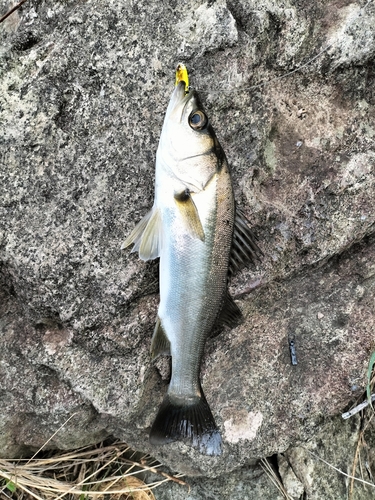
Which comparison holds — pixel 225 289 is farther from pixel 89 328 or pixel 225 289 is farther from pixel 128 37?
pixel 128 37

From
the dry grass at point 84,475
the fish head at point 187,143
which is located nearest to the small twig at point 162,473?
the dry grass at point 84,475

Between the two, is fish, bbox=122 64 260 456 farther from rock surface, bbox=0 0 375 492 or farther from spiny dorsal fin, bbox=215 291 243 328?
rock surface, bbox=0 0 375 492

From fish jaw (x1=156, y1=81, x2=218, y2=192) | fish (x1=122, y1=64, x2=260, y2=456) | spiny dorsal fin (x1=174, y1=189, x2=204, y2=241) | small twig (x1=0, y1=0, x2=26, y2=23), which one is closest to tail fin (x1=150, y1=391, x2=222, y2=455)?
fish (x1=122, y1=64, x2=260, y2=456)

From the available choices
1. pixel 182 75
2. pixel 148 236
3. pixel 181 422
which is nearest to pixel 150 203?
pixel 148 236

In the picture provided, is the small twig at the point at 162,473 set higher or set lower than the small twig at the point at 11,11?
lower

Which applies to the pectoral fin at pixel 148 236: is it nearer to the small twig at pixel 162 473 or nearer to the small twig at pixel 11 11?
the small twig at pixel 11 11

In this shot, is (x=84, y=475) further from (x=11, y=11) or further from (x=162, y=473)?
(x=11, y=11)
